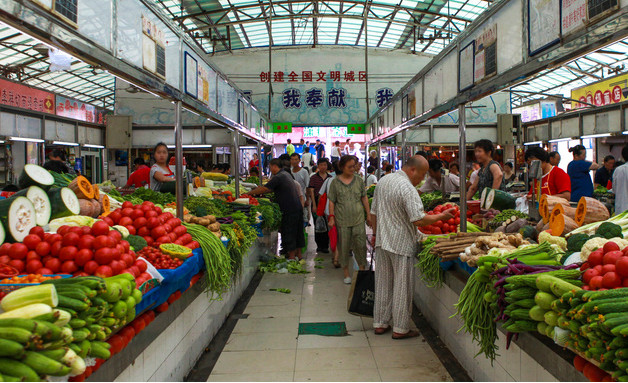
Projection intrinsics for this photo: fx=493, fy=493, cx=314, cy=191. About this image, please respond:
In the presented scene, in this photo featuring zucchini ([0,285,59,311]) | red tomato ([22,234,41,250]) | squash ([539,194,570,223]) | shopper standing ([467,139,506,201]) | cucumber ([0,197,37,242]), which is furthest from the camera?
shopper standing ([467,139,506,201])

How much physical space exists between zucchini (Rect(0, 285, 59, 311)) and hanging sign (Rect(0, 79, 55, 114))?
35.1 feet

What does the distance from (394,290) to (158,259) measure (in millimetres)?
2359

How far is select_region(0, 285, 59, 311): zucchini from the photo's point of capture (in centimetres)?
195

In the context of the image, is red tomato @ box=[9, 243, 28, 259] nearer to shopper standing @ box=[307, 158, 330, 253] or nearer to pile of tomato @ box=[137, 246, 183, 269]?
pile of tomato @ box=[137, 246, 183, 269]

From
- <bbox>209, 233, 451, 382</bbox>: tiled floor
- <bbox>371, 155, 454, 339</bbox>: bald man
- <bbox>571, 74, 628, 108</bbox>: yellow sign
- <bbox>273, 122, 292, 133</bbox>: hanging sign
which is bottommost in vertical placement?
<bbox>209, 233, 451, 382</bbox>: tiled floor

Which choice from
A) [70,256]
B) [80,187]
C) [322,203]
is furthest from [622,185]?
[70,256]

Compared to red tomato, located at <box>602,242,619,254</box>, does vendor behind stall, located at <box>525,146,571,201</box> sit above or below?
above

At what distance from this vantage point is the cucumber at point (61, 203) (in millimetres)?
3830

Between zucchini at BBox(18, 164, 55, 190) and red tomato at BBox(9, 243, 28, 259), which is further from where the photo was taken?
zucchini at BBox(18, 164, 55, 190)

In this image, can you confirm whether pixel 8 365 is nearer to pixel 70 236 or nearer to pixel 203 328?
pixel 70 236

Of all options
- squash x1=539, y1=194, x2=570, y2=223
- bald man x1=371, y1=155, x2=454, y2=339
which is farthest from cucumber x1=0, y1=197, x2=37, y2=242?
squash x1=539, y1=194, x2=570, y2=223

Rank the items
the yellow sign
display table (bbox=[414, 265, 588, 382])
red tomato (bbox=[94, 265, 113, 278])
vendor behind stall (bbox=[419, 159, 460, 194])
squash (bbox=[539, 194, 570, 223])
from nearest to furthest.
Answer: display table (bbox=[414, 265, 588, 382])
red tomato (bbox=[94, 265, 113, 278])
squash (bbox=[539, 194, 570, 223])
vendor behind stall (bbox=[419, 159, 460, 194])
the yellow sign

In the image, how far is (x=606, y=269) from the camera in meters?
2.35

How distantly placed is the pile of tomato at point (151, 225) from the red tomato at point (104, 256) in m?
1.21
